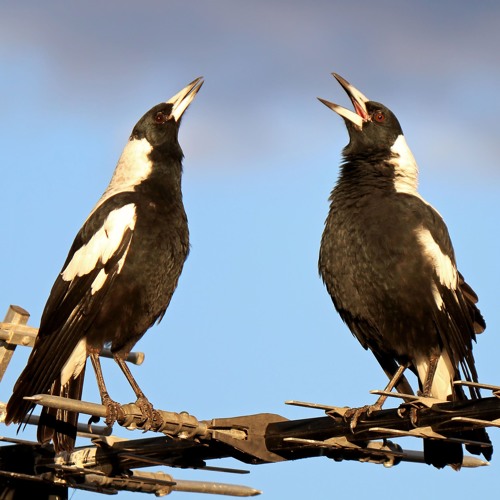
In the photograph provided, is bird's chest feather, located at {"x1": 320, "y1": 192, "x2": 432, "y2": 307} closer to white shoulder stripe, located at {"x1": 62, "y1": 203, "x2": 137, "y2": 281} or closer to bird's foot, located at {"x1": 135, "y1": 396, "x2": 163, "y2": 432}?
white shoulder stripe, located at {"x1": 62, "y1": 203, "x2": 137, "y2": 281}

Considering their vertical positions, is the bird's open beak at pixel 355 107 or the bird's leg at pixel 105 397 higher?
the bird's open beak at pixel 355 107

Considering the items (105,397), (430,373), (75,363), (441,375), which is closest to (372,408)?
(430,373)

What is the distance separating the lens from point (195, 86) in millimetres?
7855

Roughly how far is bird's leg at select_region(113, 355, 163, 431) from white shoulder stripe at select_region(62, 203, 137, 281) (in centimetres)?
61

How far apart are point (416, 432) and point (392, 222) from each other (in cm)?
218

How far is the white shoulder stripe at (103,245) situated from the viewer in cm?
629

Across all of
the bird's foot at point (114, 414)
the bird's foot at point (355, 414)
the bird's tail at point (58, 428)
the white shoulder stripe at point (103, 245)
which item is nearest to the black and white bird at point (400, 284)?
the bird's foot at point (355, 414)

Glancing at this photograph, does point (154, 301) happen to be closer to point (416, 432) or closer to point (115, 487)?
point (115, 487)

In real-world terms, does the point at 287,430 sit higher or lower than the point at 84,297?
lower

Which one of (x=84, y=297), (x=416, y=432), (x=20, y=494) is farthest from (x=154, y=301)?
(x=416, y=432)

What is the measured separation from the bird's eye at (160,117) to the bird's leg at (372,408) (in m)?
2.47

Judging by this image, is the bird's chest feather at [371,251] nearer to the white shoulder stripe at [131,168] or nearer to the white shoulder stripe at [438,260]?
the white shoulder stripe at [438,260]

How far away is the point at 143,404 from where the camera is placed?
230 inches

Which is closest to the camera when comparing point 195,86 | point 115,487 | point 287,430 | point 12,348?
point 287,430
